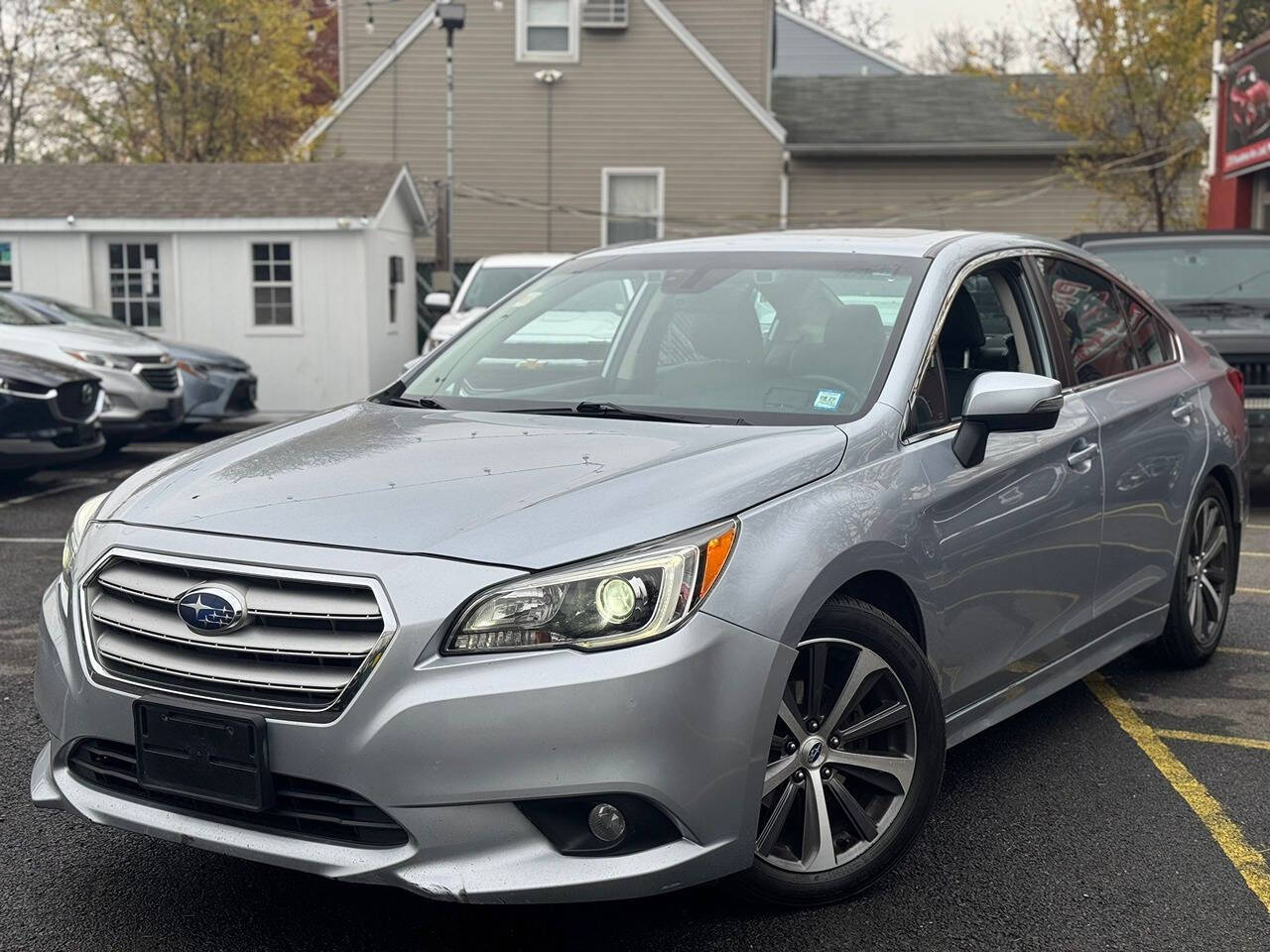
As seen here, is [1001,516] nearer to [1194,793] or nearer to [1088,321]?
[1194,793]

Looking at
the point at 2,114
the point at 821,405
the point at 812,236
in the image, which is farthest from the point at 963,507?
the point at 2,114

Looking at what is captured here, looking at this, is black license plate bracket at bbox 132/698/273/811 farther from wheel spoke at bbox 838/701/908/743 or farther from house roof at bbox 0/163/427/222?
house roof at bbox 0/163/427/222

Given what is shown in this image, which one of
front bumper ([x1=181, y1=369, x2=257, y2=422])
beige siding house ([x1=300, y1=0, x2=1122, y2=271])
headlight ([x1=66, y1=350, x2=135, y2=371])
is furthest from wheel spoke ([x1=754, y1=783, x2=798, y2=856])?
beige siding house ([x1=300, y1=0, x2=1122, y2=271])

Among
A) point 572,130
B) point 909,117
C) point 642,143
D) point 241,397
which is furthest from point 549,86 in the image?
point 241,397

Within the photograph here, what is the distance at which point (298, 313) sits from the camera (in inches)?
731

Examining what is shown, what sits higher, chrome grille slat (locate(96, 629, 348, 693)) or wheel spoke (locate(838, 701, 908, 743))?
chrome grille slat (locate(96, 629, 348, 693))

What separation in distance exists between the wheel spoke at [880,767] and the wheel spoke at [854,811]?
0.05m

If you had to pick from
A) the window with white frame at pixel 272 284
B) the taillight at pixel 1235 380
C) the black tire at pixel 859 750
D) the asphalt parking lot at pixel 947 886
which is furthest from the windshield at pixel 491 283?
the black tire at pixel 859 750

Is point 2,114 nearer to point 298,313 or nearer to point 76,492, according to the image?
point 298,313

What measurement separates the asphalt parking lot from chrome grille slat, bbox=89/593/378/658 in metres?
0.71

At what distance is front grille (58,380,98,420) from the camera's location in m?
10.7

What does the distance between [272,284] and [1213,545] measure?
48.1 feet

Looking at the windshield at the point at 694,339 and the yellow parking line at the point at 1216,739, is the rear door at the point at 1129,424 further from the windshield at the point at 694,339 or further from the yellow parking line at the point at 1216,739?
the windshield at the point at 694,339

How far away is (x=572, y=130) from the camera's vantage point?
2566 centimetres
